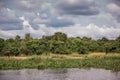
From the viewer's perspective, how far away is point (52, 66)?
3014 centimetres

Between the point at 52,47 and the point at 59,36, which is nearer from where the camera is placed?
the point at 52,47

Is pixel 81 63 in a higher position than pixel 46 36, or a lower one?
lower

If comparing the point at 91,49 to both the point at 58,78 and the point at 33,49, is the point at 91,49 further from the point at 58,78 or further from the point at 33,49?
the point at 58,78

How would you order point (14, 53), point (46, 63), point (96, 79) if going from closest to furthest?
1. point (96, 79)
2. point (46, 63)
3. point (14, 53)

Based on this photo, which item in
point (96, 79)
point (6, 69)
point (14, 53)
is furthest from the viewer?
point (14, 53)

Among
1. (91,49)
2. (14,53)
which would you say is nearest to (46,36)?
(91,49)

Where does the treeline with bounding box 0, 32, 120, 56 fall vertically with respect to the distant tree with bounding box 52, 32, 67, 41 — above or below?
below

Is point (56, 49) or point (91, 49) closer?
point (56, 49)

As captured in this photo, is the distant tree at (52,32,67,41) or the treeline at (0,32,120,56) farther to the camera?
the distant tree at (52,32,67,41)

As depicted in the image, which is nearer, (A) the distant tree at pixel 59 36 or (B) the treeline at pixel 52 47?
(B) the treeline at pixel 52 47

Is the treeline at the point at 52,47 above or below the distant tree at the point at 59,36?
below

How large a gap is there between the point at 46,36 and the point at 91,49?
1501 cm

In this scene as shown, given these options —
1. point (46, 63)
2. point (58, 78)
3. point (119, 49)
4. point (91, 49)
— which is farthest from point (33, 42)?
point (58, 78)

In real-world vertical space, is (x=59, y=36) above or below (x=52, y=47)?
above
